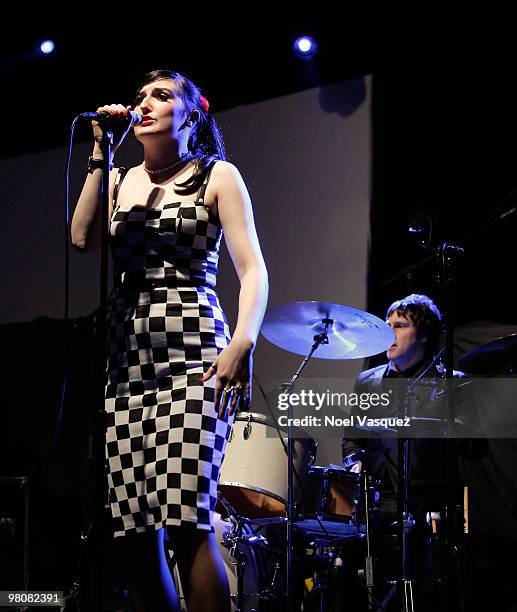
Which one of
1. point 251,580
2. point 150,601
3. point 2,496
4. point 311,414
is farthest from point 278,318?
point 150,601

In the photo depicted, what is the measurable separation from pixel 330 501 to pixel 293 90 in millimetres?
2463

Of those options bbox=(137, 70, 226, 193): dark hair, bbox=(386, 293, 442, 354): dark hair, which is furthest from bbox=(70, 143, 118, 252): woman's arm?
bbox=(386, 293, 442, 354): dark hair

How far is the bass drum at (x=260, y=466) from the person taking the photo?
11.9 feet

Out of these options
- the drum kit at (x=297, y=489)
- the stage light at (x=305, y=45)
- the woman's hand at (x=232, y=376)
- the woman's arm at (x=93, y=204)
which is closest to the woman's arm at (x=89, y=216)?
the woman's arm at (x=93, y=204)

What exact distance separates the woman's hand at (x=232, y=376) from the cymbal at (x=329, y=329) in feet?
5.80

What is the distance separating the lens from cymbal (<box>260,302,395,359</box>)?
3.59 metres

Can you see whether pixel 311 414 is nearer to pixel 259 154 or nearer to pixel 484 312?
pixel 484 312

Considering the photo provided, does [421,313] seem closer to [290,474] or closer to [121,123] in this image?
[290,474]

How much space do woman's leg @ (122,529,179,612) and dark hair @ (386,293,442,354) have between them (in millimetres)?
2639

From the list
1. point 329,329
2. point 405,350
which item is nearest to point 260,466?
point 329,329

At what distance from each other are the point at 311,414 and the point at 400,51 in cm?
210

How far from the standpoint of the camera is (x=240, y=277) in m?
1.94

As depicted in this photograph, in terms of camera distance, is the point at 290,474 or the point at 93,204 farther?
the point at 290,474

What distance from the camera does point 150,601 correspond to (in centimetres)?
181
